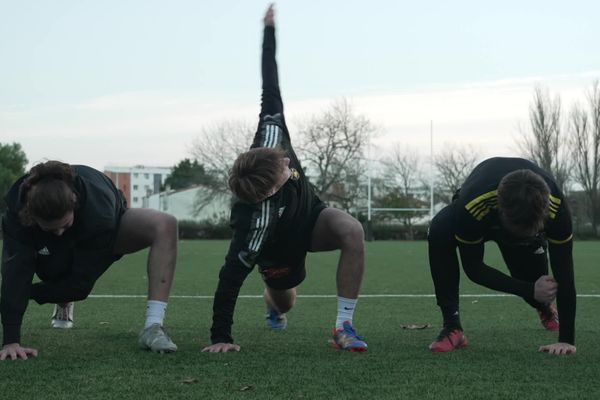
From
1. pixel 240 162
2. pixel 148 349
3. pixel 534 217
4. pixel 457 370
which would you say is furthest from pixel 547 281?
pixel 148 349

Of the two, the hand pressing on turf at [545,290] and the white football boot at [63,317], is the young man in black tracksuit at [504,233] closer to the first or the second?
the hand pressing on turf at [545,290]

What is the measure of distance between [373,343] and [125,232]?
1673mm

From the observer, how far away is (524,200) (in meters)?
4.16

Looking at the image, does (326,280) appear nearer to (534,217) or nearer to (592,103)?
(534,217)

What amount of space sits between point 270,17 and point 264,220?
72.7 inches

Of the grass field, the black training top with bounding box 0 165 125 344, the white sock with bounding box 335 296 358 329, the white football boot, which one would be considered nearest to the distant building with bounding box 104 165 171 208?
the grass field

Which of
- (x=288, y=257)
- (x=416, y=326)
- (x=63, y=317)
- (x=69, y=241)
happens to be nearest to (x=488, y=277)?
(x=288, y=257)

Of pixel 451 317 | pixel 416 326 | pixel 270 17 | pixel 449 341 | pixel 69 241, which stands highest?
pixel 270 17

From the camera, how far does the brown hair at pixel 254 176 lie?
4.66 m

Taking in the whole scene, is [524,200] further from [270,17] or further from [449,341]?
[270,17]

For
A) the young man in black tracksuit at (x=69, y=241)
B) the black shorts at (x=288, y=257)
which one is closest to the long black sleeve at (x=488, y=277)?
the black shorts at (x=288, y=257)

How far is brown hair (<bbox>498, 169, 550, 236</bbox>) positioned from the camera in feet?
13.6

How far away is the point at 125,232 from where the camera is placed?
4.94 meters

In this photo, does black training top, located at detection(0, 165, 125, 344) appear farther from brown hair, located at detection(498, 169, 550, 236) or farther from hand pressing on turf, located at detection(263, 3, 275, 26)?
brown hair, located at detection(498, 169, 550, 236)
